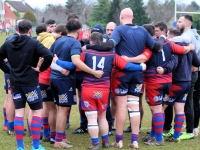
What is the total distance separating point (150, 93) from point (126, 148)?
1054 millimetres

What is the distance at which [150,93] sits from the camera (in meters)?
6.54

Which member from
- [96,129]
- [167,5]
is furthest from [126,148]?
[167,5]

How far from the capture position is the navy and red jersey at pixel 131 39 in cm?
632

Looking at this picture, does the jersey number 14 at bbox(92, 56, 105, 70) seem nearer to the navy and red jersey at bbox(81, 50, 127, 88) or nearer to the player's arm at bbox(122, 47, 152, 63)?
the navy and red jersey at bbox(81, 50, 127, 88)

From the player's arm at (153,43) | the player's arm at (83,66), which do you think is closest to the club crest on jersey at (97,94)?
the player's arm at (83,66)

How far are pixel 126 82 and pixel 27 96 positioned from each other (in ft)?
5.52

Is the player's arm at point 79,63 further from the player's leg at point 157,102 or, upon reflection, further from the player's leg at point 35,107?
the player's leg at point 157,102

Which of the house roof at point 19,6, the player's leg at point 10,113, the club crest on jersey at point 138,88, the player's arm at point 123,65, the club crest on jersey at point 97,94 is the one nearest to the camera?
the club crest on jersey at point 97,94

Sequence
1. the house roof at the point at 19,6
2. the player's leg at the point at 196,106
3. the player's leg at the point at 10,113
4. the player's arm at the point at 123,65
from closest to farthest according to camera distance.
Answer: the player's arm at the point at 123,65
the player's leg at the point at 10,113
the player's leg at the point at 196,106
the house roof at the point at 19,6

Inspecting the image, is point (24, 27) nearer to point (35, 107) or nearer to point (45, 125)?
point (35, 107)

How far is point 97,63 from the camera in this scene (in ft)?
19.9

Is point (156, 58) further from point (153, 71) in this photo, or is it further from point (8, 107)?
point (8, 107)

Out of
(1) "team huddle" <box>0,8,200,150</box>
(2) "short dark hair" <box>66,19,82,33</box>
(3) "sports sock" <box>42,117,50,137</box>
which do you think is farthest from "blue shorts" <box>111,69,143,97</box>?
(3) "sports sock" <box>42,117,50,137</box>

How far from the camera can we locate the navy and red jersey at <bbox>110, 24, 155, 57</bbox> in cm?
632
